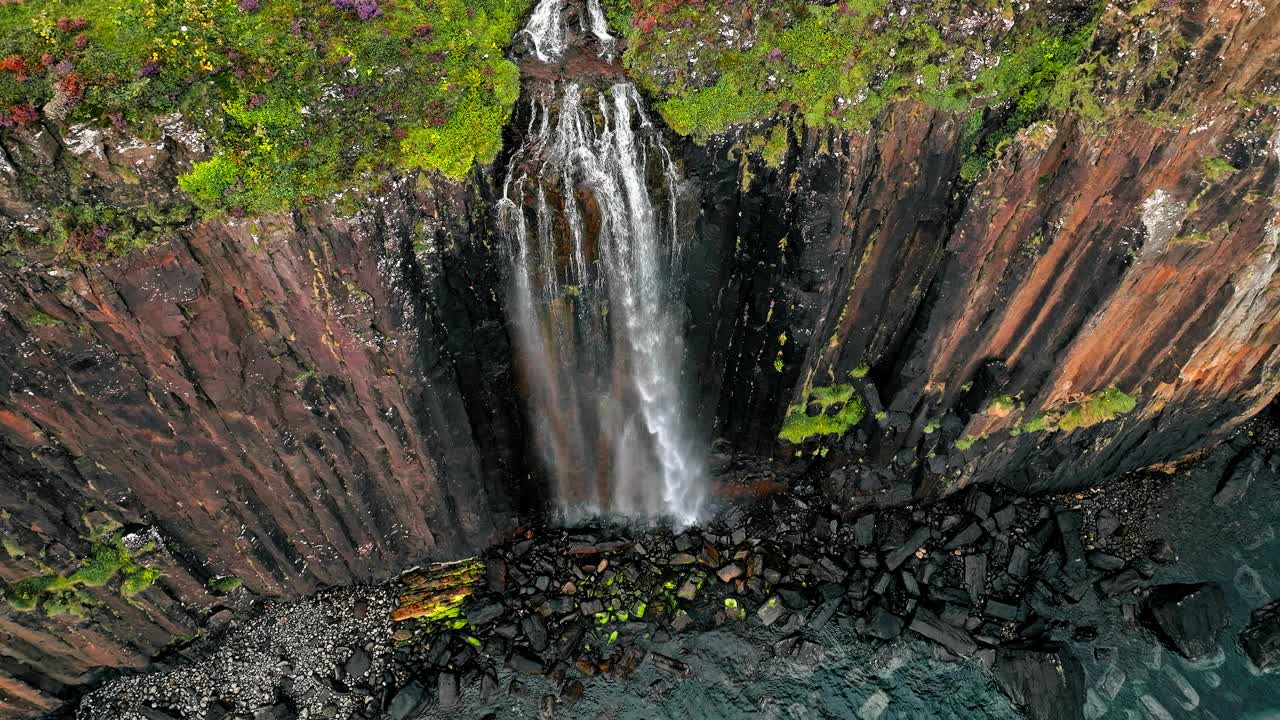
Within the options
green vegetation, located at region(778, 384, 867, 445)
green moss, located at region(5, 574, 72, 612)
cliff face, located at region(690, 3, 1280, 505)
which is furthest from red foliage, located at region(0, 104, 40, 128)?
green vegetation, located at region(778, 384, 867, 445)

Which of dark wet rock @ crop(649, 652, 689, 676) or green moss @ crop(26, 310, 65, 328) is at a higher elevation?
green moss @ crop(26, 310, 65, 328)

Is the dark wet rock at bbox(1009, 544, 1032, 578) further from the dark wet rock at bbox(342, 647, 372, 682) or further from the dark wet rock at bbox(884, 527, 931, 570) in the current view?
the dark wet rock at bbox(342, 647, 372, 682)

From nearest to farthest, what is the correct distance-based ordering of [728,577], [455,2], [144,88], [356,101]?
[144,88], [356,101], [455,2], [728,577]

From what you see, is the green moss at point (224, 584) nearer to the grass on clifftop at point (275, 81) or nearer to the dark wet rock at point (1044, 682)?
the grass on clifftop at point (275, 81)

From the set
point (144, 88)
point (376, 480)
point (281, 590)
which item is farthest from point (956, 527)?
point (144, 88)

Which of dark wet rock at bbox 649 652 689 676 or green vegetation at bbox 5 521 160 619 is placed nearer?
green vegetation at bbox 5 521 160 619

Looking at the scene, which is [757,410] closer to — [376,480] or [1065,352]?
[1065,352]
